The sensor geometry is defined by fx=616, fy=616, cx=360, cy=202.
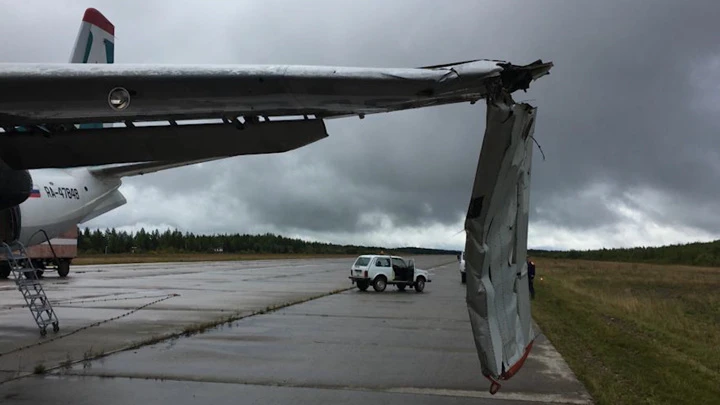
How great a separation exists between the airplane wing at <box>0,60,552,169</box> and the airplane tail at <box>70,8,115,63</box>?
6.58 m

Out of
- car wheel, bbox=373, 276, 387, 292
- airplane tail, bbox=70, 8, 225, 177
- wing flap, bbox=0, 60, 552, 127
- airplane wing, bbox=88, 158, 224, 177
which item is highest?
Answer: airplane tail, bbox=70, 8, 225, 177

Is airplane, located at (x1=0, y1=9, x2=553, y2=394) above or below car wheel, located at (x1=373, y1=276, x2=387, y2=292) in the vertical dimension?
above

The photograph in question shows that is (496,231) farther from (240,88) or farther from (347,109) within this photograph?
(240,88)

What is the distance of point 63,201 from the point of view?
1391cm

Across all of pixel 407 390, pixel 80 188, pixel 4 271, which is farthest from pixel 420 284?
pixel 4 271

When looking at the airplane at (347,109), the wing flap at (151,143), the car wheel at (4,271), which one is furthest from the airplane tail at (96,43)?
the car wheel at (4,271)

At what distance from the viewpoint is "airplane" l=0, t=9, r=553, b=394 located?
4758 millimetres

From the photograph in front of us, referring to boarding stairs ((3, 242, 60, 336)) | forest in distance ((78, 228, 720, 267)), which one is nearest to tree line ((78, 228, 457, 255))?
forest in distance ((78, 228, 720, 267))


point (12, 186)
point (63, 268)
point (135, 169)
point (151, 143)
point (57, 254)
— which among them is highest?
point (135, 169)

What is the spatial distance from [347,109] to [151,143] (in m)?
2.63

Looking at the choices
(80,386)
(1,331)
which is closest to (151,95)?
(80,386)

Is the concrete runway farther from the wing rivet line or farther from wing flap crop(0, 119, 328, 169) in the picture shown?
the wing rivet line

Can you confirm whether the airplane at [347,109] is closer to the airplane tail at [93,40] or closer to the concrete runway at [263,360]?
the concrete runway at [263,360]

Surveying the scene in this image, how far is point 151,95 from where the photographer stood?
5441 mm
